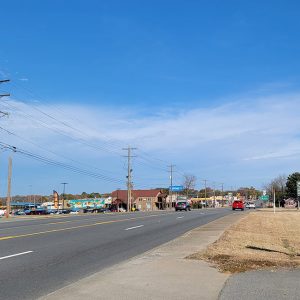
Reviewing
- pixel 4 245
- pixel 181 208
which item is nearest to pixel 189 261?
pixel 4 245

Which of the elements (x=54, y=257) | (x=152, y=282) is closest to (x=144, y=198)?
(x=54, y=257)

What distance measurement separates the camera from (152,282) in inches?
343

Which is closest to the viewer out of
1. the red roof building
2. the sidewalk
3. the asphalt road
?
the sidewalk

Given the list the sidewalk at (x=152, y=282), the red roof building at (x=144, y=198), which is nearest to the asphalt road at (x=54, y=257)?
the sidewalk at (x=152, y=282)

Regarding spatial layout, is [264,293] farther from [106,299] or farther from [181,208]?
[181,208]

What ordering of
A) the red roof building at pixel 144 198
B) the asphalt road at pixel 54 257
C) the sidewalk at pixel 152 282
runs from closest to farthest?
the sidewalk at pixel 152 282, the asphalt road at pixel 54 257, the red roof building at pixel 144 198

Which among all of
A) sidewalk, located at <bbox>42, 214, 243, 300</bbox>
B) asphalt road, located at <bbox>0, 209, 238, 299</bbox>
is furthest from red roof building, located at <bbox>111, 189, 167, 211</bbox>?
sidewalk, located at <bbox>42, 214, 243, 300</bbox>

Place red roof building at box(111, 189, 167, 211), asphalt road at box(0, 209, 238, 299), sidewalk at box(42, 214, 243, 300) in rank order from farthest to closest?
red roof building at box(111, 189, 167, 211) → asphalt road at box(0, 209, 238, 299) → sidewalk at box(42, 214, 243, 300)

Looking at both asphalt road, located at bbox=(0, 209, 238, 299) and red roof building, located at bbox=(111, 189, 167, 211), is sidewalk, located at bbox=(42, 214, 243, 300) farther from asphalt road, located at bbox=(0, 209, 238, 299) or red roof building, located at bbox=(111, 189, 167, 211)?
red roof building, located at bbox=(111, 189, 167, 211)

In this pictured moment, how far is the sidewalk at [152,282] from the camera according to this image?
764 cm

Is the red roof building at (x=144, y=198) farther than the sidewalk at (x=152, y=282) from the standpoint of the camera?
Yes

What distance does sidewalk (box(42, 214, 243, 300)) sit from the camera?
301 inches

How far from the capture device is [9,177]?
49219mm

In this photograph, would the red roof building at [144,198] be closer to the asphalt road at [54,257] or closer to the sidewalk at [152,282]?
the asphalt road at [54,257]
